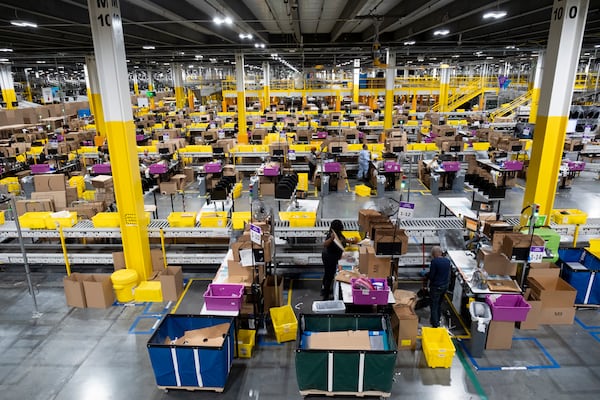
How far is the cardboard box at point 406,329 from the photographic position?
19.9 feet

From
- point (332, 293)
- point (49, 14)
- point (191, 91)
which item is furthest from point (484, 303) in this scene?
point (191, 91)

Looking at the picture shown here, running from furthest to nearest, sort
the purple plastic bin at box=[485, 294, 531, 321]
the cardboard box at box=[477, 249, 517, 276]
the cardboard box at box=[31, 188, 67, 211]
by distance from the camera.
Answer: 1. the cardboard box at box=[31, 188, 67, 211]
2. the cardboard box at box=[477, 249, 517, 276]
3. the purple plastic bin at box=[485, 294, 531, 321]

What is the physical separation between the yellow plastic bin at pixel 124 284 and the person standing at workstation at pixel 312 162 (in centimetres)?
926

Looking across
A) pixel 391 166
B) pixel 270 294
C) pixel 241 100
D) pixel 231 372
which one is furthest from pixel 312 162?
pixel 231 372

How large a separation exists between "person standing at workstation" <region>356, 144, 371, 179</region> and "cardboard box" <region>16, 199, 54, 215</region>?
34.6 ft

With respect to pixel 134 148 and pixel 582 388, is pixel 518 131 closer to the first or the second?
pixel 582 388

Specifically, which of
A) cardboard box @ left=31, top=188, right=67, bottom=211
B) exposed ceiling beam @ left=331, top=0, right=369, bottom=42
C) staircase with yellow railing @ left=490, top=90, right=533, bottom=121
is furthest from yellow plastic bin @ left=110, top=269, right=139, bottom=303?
staircase with yellow railing @ left=490, top=90, right=533, bottom=121

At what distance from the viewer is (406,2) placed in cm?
1095

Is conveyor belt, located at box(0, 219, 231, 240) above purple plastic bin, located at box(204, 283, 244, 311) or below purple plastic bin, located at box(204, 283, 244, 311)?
above

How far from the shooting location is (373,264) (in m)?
6.72

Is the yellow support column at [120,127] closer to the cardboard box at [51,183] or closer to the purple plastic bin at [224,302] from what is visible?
the purple plastic bin at [224,302]

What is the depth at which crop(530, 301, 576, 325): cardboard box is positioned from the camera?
6695 mm

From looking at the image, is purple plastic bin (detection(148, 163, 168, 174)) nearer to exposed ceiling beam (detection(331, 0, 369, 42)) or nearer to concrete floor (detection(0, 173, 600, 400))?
concrete floor (detection(0, 173, 600, 400))

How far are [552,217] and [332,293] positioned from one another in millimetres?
5023
